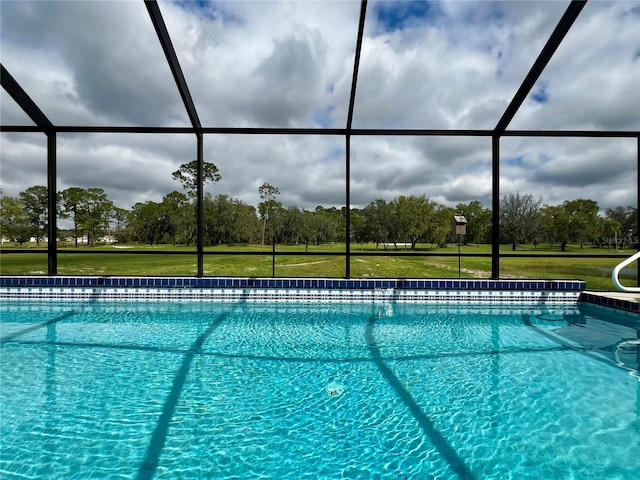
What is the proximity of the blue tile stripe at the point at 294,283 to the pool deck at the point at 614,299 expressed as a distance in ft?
0.75

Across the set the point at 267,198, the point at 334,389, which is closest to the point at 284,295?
the point at 334,389

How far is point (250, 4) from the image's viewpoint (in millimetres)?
5699

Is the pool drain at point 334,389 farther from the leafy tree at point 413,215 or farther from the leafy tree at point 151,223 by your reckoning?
the leafy tree at point 413,215

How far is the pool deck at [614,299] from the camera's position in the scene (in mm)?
4988

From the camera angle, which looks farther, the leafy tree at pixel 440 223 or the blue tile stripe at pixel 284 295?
the leafy tree at pixel 440 223

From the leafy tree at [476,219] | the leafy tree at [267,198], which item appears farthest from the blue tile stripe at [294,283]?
the leafy tree at [476,219]

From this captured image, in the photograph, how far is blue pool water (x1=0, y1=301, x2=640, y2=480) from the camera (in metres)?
1.82

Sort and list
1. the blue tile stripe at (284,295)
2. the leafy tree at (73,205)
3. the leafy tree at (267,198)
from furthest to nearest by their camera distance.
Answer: the leafy tree at (73,205), the leafy tree at (267,198), the blue tile stripe at (284,295)

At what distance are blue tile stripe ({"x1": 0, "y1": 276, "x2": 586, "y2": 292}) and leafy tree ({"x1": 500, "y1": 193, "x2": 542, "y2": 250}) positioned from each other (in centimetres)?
1768

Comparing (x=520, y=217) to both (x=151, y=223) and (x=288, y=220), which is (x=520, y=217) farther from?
(x=151, y=223)

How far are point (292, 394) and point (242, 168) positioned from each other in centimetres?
1432

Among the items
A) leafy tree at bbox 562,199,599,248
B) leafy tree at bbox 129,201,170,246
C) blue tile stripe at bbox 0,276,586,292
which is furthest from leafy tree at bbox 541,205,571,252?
leafy tree at bbox 129,201,170,246

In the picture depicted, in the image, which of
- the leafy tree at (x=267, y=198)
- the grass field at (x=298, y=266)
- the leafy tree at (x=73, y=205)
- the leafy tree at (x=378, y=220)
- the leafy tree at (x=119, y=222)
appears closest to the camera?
the grass field at (x=298, y=266)

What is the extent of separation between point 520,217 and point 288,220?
53.3 feet
